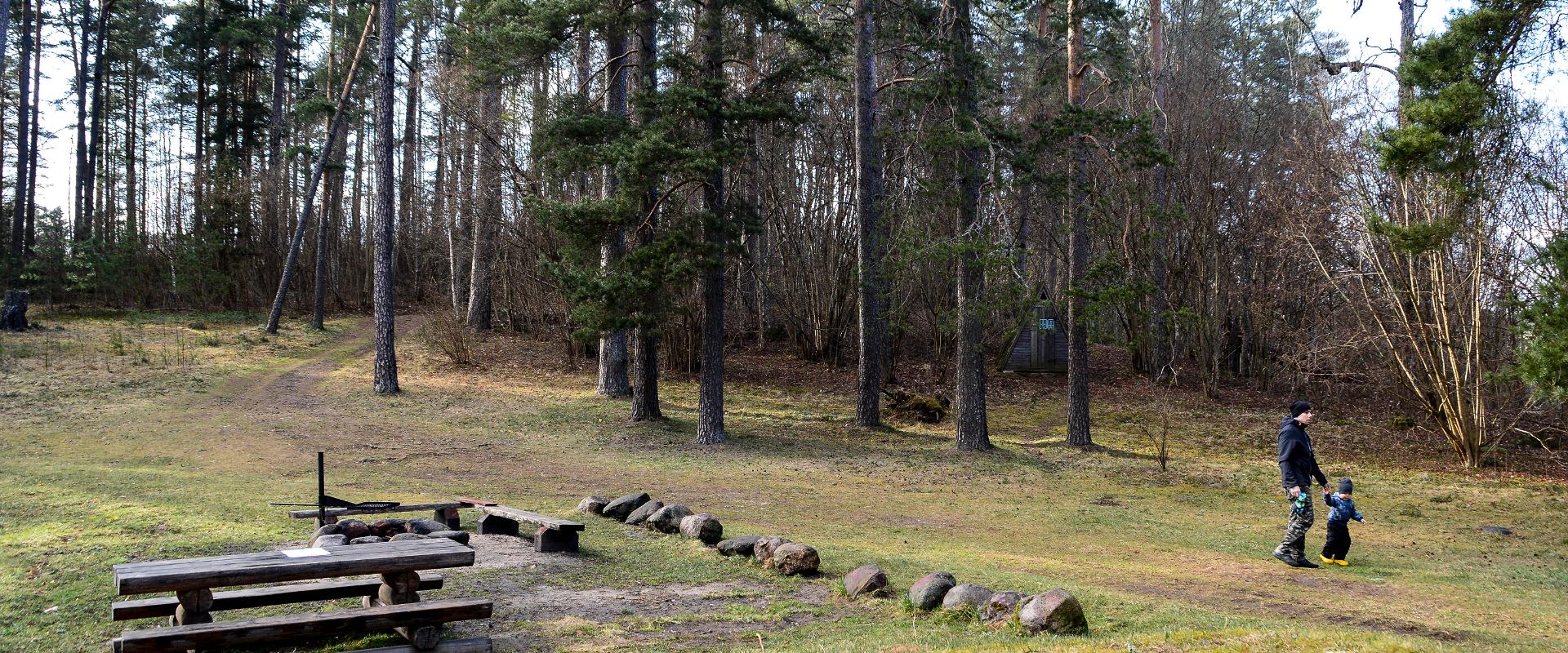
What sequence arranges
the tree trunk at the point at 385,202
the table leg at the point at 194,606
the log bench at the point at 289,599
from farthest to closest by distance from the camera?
the tree trunk at the point at 385,202
the table leg at the point at 194,606
the log bench at the point at 289,599

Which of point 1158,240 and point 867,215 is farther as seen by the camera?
point 1158,240

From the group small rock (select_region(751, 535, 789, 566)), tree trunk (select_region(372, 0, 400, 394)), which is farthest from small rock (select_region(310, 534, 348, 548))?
tree trunk (select_region(372, 0, 400, 394))

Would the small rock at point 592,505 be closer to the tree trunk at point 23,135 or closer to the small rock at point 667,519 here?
A: the small rock at point 667,519

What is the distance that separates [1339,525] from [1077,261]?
8208mm

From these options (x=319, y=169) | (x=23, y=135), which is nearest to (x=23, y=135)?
(x=23, y=135)

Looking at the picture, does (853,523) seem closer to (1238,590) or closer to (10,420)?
(1238,590)

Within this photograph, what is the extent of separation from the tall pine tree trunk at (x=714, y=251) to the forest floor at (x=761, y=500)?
664mm

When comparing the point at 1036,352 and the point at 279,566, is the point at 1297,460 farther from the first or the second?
the point at 1036,352

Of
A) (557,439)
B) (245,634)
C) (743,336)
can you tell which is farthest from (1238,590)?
(743,336)

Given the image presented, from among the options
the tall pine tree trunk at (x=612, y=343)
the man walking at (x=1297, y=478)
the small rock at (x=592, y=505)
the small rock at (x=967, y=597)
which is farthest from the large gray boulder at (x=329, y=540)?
the tall pine tree trunk at (x=612, y=343)

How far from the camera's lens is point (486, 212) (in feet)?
85.9

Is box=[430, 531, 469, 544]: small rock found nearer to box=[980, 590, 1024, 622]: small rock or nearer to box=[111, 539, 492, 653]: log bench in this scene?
box=[111, 539, 492, 653]: log bench

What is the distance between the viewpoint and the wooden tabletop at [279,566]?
5.03 metres

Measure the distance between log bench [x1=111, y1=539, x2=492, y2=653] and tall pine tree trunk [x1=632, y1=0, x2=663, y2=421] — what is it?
9.82m
